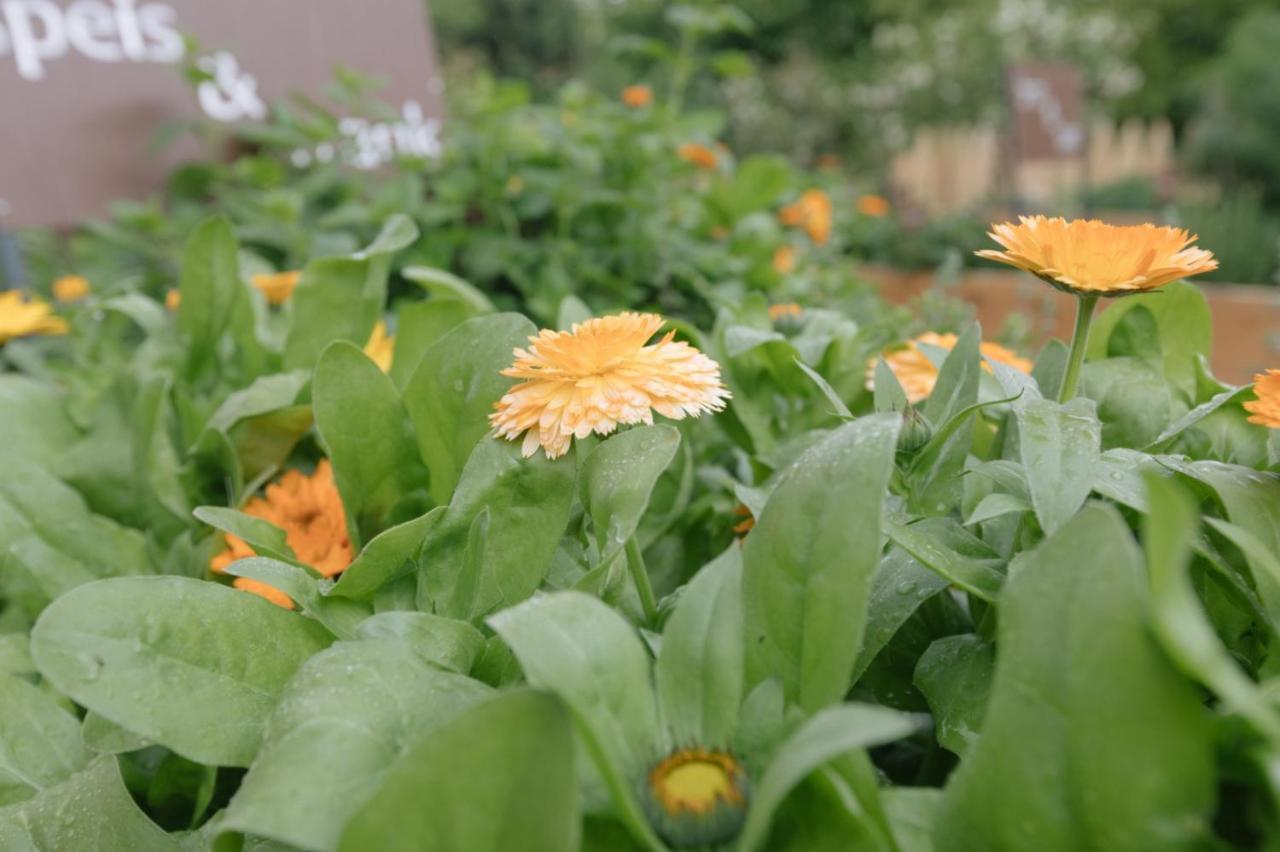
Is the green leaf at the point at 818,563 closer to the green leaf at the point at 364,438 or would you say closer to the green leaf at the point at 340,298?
the green leaf at the point at 364,438

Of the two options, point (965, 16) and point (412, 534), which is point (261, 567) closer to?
point (412, 534)

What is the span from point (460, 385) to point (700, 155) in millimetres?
1611

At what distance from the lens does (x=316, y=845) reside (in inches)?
→ 16.1

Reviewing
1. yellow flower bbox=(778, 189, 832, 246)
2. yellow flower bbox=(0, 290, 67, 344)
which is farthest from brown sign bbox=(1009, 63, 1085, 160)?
yellow flower bbox=(0, 290, 67, 344)

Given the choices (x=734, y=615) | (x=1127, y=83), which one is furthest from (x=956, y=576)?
(x=1127, y=83)

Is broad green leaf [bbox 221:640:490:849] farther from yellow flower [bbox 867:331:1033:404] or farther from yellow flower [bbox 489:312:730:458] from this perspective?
yellow flower [bbox 867:331:1033:404]

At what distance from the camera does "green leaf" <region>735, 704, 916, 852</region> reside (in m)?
A: 0.35

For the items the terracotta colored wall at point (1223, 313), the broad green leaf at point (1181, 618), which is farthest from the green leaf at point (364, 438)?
the terracotta colored wall at point (1223, 313)

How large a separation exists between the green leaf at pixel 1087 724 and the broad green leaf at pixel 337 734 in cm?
25

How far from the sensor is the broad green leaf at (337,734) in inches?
16.3

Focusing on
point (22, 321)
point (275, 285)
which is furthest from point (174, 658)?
point (22, 321)

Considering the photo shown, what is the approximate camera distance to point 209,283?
3.60 ft

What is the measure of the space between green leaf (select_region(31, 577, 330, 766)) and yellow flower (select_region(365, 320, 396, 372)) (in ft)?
1.63

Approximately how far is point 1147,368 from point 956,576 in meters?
0.39
